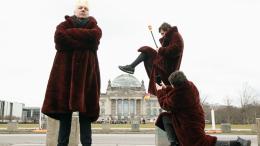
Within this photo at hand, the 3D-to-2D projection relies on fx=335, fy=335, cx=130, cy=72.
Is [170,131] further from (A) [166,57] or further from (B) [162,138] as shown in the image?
(B) [162,138]

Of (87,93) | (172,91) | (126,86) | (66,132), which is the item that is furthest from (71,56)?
(126,86)

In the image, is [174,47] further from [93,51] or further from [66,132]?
[66,132]

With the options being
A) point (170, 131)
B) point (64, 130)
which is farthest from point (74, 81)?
point (170, 131)

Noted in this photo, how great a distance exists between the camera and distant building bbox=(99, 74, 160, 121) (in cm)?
12231

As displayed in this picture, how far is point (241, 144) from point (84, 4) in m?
3.42

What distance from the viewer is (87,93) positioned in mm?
4789

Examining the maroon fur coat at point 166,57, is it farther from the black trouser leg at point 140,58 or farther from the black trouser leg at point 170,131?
the black trouser leg at point 170,131

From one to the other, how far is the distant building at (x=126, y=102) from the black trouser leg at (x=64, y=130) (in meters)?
117

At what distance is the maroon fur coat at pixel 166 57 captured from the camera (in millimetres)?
6109

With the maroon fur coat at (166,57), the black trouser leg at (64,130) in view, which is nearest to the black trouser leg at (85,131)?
the black trouser leg at (64,130)

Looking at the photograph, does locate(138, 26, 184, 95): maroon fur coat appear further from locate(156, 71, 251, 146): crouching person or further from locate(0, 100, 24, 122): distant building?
locate(0, 100, 24, 122): distant building

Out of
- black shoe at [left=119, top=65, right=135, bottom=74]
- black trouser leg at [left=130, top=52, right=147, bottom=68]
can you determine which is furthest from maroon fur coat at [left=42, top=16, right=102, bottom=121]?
black trouser leg at [left=130, top=52, right=147, bottom=68]

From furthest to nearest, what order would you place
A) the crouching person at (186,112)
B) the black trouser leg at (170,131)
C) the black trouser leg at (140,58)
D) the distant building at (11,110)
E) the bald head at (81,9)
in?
the distant building at (11,110) → the black trouser leg at (140,58) → the black trouser leg at (170,131) → the crouching person at (186,112) → the bald head at (81,9)

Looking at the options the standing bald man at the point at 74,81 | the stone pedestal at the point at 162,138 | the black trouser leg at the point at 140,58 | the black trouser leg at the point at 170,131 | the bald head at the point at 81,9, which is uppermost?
the bald head at the point at 81,9
